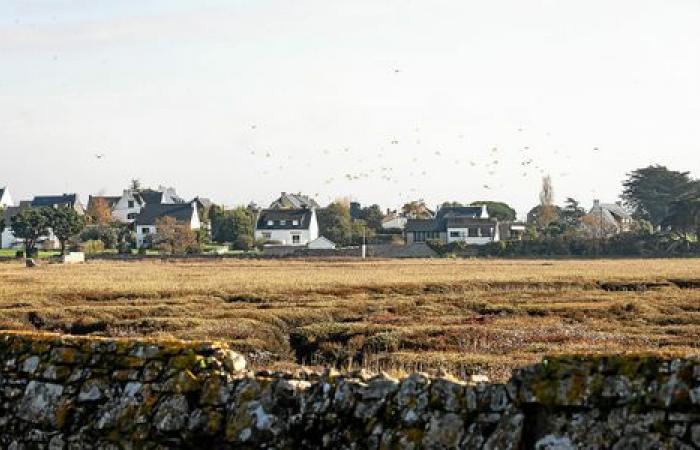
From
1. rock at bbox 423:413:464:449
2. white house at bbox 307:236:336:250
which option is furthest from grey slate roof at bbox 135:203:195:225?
rock at bbox 423:413:464:449

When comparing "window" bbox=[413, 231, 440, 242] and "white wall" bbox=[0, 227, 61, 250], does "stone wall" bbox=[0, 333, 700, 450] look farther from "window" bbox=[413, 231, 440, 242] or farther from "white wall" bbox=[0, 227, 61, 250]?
"window" bbox=[413, 231, 440, 242]

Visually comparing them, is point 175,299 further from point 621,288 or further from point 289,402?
point 289,402

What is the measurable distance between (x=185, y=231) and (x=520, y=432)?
134638mm

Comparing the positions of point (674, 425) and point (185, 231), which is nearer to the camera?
point (674, 425)

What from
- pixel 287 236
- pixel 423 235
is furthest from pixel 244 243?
pixel 423 235

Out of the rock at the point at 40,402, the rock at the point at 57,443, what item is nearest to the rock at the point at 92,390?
the rock at the point at 40,402

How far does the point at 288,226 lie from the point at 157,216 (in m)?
23.5

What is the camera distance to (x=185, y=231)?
140250mm

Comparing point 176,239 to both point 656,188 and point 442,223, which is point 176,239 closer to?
point 442,223

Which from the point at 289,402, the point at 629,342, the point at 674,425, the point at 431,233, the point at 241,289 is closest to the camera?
the point at 674,425

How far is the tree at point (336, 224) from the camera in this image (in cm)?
16200

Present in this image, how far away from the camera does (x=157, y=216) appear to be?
175 metres

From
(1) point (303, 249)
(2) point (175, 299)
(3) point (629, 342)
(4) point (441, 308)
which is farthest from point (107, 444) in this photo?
(1) point (303, 249)

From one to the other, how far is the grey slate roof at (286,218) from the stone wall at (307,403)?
16740cm
